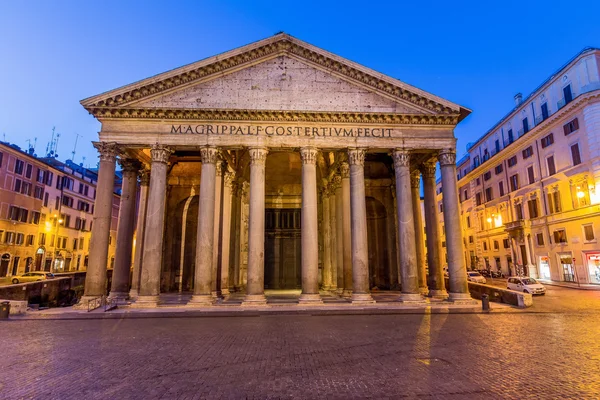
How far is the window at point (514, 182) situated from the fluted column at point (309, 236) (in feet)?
95.7

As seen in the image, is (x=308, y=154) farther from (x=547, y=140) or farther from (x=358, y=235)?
(x=547, y=140)

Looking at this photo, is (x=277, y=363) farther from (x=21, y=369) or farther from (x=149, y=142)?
(x=149, y=142)

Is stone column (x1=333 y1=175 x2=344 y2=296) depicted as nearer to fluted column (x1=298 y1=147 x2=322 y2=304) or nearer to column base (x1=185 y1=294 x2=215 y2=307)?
fluted column (x1=298 y1=147 x2=322 y2=304)

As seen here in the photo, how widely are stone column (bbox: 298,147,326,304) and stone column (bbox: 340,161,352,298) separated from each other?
9.30 ft

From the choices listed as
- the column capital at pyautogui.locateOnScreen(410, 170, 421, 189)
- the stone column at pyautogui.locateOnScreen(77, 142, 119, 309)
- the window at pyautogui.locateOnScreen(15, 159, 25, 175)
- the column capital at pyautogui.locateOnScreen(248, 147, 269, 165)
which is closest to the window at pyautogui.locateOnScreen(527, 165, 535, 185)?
the column capital at pyautogui.locateOnScreen(410, 170, 421, 189)

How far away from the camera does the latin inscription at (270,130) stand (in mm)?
17297

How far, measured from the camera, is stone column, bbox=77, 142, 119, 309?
1605cm

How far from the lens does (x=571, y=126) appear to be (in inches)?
1115

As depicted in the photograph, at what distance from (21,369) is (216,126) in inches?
499

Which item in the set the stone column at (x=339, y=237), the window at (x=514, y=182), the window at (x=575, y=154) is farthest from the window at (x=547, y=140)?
the stone column at (x=339, y=237)

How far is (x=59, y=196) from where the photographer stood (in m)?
42.5

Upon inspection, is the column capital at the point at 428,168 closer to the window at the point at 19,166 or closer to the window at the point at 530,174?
the window at the point at 530,174

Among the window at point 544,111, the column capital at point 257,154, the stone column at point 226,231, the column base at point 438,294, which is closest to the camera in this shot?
the column capital at point 257,154

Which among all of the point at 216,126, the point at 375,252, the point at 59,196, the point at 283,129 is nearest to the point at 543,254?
the point at 375,252
